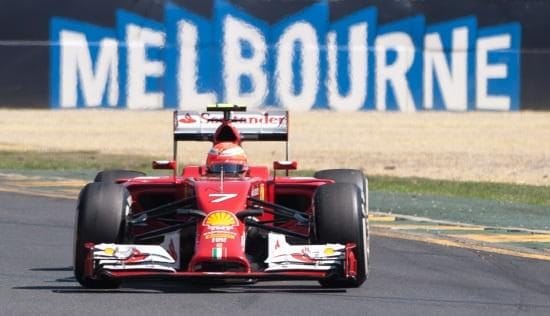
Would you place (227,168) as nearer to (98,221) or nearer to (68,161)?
(98,221)

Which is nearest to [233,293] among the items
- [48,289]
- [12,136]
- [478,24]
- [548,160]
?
[48,289]

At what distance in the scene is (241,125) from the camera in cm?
1383

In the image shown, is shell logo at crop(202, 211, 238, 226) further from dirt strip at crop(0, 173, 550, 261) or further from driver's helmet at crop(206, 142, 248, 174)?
dirt strip at crop(0, 173, 550, 261)

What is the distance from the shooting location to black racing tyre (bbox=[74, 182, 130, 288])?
1192cm

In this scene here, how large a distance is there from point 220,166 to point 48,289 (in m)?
1.80

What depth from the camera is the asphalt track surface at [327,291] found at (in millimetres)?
11089

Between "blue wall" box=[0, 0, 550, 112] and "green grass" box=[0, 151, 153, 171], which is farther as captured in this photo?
"blue wall" box=[0, 0, 550, 112]

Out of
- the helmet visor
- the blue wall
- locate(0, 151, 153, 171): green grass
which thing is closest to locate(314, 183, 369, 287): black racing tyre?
the helmet visor

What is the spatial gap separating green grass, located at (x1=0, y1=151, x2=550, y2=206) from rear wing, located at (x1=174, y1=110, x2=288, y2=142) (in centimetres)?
708

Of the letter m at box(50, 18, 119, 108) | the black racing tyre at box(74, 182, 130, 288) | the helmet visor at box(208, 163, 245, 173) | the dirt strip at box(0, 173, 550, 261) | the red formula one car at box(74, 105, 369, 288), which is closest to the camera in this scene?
the red formula one car at box(74, 105, 369, 288)

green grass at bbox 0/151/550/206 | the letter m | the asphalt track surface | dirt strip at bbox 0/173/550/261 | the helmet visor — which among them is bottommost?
the asphalt track surface

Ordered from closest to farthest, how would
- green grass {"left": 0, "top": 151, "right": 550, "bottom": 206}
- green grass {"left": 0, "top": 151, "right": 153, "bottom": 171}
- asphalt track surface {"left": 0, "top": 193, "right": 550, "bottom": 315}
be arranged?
1. asphalt track surface {"left": 0, "top": 193, "right": 550, "bottom": 315}
2. green grass {"left": 0, "top": 151, "right": 550, "bottom": 206}
3. green grass {"left": 0, "top": 151, "right": 153, "bottom": 171}

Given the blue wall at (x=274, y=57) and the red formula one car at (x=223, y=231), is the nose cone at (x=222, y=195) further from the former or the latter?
the blue wall at (x=274, y=57)

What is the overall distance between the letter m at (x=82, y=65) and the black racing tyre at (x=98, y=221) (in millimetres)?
21147
